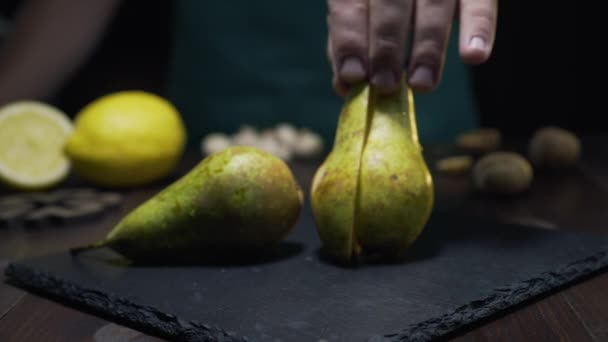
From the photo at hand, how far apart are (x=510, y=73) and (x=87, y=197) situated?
1.89 metres

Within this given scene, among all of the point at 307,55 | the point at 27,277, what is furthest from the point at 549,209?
the point at 307,55

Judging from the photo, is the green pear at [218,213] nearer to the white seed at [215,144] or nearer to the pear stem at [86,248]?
the pear stem at [86,248]

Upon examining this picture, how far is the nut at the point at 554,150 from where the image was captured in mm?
1565

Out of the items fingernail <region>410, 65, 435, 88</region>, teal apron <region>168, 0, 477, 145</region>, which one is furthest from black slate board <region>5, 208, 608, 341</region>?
teal apron <region>168, 0, 477, 145</region>

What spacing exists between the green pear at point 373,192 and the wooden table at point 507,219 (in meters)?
0.18

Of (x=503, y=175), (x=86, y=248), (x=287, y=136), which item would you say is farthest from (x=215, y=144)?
(x=86, y=248)

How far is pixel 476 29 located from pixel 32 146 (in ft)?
3.65

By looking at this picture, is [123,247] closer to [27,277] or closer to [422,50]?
[27,277]

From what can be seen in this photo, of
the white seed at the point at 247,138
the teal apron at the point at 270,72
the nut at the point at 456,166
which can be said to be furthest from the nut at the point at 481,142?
the white seed at the point at 247,138

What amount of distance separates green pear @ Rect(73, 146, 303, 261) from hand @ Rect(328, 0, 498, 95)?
18 cm

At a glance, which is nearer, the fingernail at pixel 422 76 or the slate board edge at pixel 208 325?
the slate board edge at pixel 208 325

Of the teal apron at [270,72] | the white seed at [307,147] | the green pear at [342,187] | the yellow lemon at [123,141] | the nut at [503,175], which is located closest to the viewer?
the green pear at [342,187]

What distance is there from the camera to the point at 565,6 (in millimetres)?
2559

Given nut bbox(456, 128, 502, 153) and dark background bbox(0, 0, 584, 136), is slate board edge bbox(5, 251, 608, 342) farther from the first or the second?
dark background bbox(0, 0, 584, 136)
